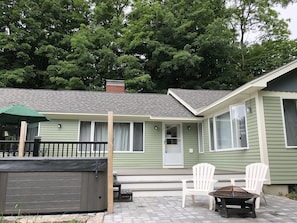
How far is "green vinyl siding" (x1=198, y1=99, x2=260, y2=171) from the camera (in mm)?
6750

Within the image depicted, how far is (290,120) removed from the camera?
6773mm

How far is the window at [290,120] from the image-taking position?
263 inches

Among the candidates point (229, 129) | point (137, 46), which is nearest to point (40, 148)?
point (229, 129)

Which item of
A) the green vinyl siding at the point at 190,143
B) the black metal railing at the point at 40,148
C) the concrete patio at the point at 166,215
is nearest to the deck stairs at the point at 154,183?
the concrete patio at the point at 166,215

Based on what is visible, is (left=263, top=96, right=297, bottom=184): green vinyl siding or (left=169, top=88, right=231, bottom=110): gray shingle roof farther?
(left=169, top=88, right=231, bottom=110): gray shingle roof

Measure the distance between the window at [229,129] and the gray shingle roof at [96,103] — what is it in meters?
1.30

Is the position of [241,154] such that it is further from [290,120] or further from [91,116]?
[91,116]

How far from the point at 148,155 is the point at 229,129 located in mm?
3266

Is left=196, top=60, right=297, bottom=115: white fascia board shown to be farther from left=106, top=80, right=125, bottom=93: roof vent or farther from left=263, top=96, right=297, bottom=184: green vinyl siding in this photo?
left=106, top=80, right=125, bottom=93: roof vent

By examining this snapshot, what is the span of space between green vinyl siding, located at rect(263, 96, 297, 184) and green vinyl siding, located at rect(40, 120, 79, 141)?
253 inches

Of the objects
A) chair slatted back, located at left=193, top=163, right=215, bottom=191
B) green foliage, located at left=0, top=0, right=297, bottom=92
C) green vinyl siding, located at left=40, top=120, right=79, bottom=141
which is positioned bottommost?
chair slatted back, located at left=193, top=163, right=215, bottom=191

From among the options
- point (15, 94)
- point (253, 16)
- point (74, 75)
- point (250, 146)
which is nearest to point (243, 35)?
point (253, 16)

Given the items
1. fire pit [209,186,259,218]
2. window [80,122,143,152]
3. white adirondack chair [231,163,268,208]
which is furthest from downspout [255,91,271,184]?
window [80,122,143,152]

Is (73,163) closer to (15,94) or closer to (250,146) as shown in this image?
(250,146)
